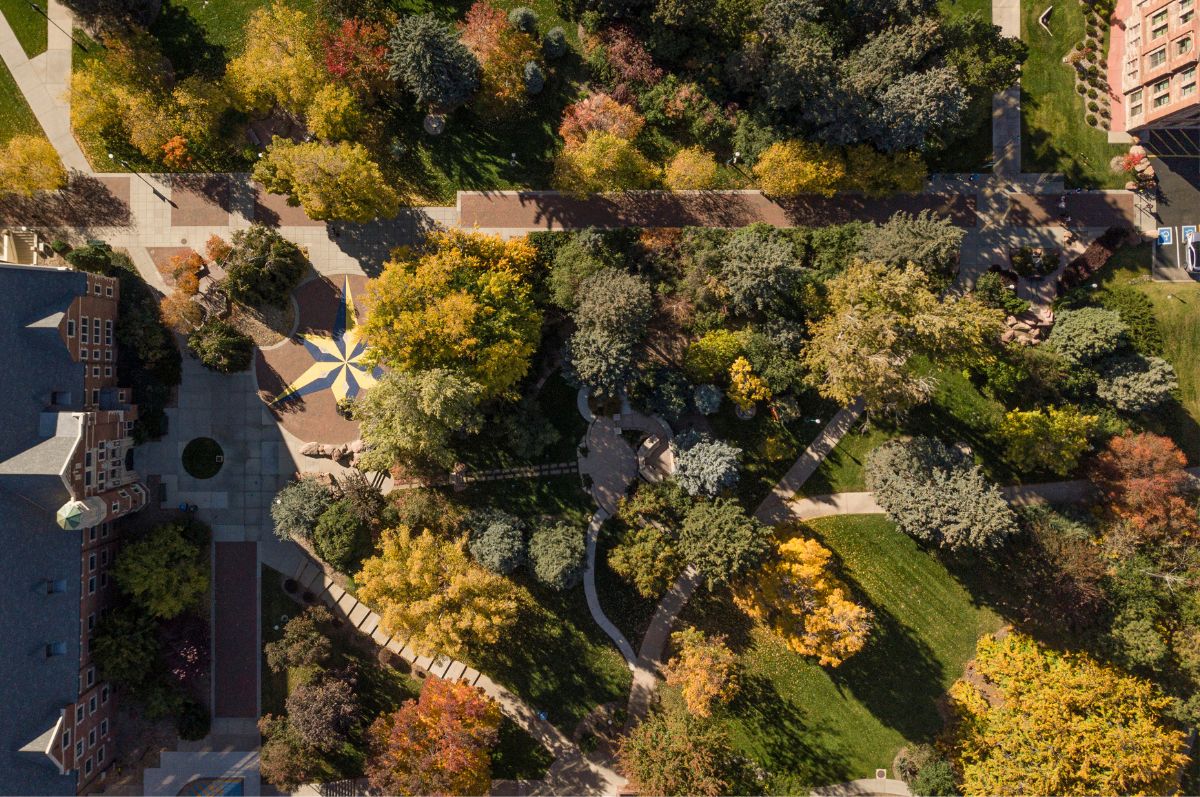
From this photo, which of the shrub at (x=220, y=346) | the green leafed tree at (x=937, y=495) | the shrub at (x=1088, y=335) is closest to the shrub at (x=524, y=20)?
the shrub at (x=220, y=346)

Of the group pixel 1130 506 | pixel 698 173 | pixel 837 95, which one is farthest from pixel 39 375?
pixel 1130 506

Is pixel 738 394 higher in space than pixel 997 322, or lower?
lower

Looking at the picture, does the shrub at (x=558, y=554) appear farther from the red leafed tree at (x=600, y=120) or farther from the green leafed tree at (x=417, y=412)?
the red leafed tree at (x=600, y=120)

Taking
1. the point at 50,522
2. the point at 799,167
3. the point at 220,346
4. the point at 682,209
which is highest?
the point at 799,167

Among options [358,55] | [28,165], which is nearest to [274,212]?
[358,55]

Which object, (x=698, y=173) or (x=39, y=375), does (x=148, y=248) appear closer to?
(x=39, y=375)

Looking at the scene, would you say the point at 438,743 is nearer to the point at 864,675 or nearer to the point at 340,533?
the point at 340,533
